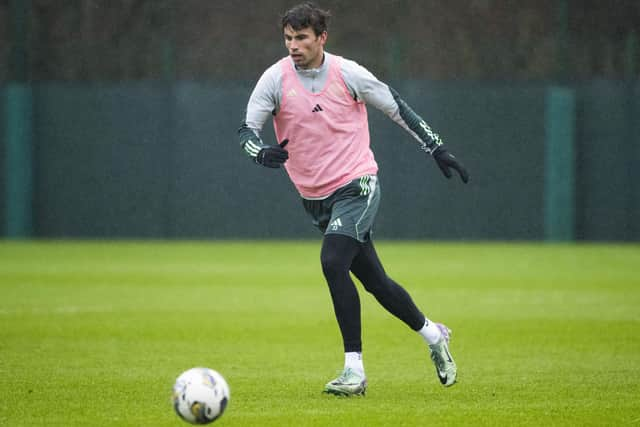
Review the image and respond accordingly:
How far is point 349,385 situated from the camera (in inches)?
296

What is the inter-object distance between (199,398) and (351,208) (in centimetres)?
200

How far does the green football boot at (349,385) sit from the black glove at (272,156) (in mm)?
1325

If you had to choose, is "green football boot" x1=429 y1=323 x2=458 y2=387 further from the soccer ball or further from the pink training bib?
the soccer ball

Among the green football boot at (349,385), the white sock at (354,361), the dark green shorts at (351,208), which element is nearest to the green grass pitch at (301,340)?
the green football boot at (349,385)

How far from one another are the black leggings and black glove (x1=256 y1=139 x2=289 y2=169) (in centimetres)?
55

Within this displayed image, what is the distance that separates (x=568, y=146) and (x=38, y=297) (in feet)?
40.9

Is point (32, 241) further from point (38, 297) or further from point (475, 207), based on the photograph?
point (38, 297)

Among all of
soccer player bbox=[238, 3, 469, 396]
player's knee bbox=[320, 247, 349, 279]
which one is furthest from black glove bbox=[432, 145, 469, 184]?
player's knee bbox=[320, 247, 349, 279]

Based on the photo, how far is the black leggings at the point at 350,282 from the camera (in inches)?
300

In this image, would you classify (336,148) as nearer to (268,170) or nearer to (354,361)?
(354,361)

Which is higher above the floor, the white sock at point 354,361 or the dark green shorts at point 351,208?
the dark green shorts at point 351,208

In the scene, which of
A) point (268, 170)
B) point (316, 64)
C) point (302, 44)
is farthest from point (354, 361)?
point (268, 170)

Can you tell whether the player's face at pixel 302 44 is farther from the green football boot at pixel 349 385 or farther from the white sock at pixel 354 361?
the green football boot at pixel 349 385

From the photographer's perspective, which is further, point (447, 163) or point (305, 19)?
point (447, 163)
